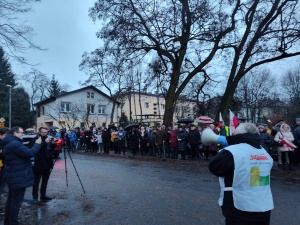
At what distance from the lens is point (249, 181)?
340cm

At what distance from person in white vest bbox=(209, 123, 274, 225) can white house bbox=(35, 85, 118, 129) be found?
46606 mm

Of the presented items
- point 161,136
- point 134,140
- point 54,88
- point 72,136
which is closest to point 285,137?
point 161,136

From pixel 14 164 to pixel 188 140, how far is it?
463 inches

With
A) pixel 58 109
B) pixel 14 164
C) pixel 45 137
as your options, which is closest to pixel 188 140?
pixel 45 137

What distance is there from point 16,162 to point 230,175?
4243mm

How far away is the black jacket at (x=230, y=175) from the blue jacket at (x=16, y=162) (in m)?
3.89

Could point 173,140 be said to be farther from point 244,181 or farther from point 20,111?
point 20,111

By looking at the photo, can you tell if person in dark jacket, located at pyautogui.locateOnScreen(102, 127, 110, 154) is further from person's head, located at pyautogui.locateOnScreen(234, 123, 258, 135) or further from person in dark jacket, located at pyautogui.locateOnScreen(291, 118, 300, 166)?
person's head, located at pyautogui.locateOnScreen(234, 123, 258, 135)

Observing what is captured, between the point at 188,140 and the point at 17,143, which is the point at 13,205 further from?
the point at 188,140

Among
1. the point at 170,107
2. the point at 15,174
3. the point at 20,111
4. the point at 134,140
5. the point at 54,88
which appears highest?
the point at 54,88

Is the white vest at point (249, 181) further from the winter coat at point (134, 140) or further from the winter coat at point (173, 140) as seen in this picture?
the winter coat at point (134, 140)

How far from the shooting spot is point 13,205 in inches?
226

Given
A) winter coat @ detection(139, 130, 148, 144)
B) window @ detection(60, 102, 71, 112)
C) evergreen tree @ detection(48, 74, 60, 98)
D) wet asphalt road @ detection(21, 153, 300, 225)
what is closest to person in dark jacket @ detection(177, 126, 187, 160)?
winter coat @ detection(139, 130, 148, 144)

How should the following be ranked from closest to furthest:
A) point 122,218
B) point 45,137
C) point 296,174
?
point 122,218
point 45,137
point 296,174
